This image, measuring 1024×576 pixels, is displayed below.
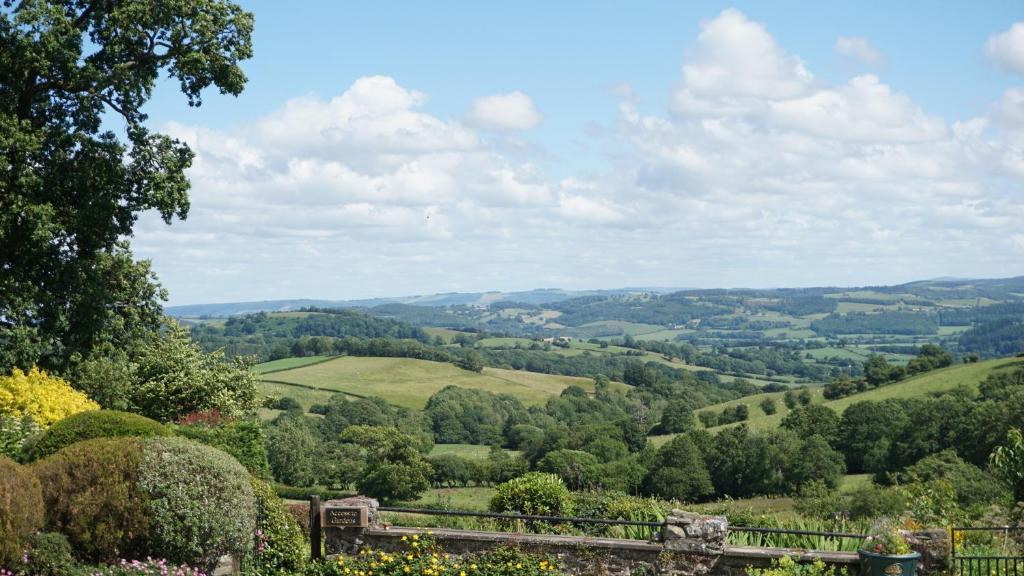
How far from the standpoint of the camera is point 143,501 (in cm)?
1247

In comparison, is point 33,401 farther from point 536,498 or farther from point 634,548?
point 634,548

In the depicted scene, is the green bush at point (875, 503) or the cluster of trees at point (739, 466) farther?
the cluster of trees at point (739, 466)

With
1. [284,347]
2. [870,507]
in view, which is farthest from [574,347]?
[870,507]

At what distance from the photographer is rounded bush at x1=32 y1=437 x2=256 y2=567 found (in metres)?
12.2

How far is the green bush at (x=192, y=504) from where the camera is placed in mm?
12492

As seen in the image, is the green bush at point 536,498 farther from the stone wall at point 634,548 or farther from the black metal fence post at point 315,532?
the black metal fence post at point 315,532

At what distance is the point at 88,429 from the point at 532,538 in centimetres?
818

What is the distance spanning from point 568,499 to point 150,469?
29.8 ft

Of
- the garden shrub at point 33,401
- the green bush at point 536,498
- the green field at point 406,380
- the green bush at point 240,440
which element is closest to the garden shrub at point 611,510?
the green bush at point 536,498

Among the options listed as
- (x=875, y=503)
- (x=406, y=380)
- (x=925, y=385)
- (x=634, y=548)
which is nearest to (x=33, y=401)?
(x=634, y=548)

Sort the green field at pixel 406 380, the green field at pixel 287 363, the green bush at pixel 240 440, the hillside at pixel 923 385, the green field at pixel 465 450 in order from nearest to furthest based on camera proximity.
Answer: the green bush at pixel 240 440, the green field at pixel 465 450, the hillside at pixel 923 385, the green field at pixel 406 380, the green field at pixel 287 363

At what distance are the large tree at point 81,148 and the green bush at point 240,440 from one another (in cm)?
406

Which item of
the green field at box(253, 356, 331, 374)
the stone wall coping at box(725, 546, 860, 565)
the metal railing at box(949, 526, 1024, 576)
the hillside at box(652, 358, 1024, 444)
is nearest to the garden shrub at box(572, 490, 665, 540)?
the stone wall coping at box(725, 546, 860, 565)

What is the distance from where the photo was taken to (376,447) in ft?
Answer: 214
